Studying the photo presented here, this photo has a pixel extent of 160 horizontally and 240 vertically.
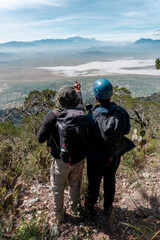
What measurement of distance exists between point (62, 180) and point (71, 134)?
75 cm

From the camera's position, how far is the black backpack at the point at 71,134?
201 centimetres

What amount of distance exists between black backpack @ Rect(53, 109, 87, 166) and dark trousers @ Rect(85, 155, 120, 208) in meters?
0.27

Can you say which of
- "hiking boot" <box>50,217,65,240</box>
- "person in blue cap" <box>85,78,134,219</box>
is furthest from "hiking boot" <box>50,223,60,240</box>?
"person in blue cap" <box>85,78,134,219</box>

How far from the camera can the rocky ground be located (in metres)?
2.39

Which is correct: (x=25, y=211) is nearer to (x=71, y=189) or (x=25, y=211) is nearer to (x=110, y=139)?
(x=71, y=189)

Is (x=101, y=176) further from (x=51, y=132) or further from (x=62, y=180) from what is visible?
(x=51, y=132)

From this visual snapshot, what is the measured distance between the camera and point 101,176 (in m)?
2.49

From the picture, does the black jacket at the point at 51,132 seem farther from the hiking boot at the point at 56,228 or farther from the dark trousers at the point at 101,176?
the hiking boot at the point at 56,228

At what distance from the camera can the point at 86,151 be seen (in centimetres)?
233

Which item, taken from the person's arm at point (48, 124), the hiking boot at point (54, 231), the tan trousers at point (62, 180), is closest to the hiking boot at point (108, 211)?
the tan trousers at point (62, 180)

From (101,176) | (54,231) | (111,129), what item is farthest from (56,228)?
(111,129)

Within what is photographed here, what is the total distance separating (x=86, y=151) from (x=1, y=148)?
9.02 feet

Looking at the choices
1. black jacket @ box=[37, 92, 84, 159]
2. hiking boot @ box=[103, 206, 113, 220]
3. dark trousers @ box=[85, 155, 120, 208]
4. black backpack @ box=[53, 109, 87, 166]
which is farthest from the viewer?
hiking boot @ box=[103, 206, 113, 220]

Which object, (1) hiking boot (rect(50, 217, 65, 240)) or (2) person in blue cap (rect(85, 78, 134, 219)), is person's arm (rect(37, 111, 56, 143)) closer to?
(2) person in blue cap (rect(85, 78, 134, 219))
